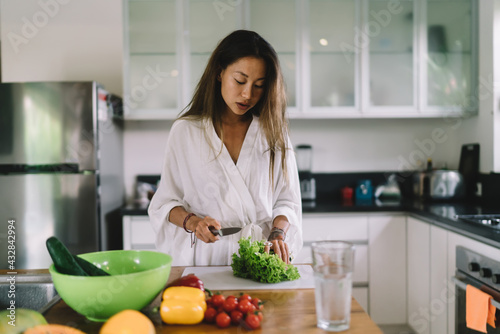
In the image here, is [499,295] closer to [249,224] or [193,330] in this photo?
[249,224]

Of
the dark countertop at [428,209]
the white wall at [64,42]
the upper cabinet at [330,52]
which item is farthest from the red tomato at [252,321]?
the white wall at [64,42]

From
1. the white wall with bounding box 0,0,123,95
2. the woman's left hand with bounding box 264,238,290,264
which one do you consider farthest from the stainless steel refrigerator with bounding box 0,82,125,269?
the woman's left hand with bounding box 264,238,290,264

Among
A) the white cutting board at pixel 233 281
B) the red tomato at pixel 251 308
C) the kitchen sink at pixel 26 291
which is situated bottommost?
the kitchen sink at pixel 26 291

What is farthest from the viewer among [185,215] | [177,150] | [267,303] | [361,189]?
[361,189]

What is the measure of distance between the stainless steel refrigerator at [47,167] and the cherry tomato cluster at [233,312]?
1.90 metres

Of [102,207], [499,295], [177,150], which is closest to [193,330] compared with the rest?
[177,150]

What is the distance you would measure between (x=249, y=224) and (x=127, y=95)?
1799 mm

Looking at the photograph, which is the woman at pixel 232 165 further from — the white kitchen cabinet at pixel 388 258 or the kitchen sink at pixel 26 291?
the white kitchen cabinet at pixel 388 258

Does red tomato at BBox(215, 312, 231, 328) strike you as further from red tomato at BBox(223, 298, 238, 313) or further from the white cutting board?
the white cutting board

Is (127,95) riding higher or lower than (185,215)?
higher

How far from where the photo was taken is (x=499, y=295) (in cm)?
158

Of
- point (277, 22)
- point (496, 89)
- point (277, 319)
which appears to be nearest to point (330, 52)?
point (277, 22)

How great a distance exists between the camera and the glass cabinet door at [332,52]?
296 centimetres

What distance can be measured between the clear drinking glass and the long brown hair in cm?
75
